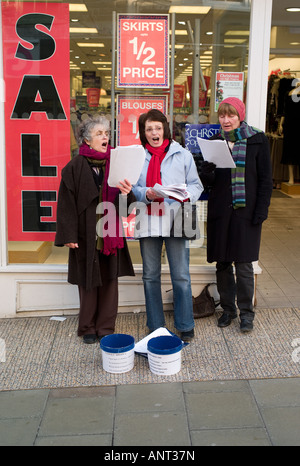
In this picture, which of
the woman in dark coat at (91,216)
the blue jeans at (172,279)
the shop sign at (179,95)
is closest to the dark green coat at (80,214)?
the woman in dark coat at (91,216)

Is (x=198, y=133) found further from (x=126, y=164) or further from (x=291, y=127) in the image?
(x=291, y=127)

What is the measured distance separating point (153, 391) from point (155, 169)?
1556mm

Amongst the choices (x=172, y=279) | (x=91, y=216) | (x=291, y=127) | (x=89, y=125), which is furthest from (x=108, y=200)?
(x=291, y=127)

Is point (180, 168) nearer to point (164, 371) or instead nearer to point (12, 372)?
point (164, 371)

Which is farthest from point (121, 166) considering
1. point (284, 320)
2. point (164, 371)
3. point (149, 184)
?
point (284, 320)

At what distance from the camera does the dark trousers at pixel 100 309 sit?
4.23 metres

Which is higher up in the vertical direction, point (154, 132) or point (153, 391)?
point (154, 132)

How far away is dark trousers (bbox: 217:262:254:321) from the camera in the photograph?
4.33 m

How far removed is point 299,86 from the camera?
33.2ft

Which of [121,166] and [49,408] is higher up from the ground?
[121,166]

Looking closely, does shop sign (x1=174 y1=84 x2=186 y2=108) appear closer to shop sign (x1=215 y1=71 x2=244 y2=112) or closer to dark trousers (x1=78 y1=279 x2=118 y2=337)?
shop sign (x1=215 y1=71 x2=244 y2=112)

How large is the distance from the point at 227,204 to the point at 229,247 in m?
0.34

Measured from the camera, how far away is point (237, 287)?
4.40 metres

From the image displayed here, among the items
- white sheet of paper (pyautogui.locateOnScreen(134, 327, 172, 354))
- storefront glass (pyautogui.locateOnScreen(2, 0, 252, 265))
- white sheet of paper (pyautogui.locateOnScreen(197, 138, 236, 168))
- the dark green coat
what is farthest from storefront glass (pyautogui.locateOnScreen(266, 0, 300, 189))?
white sheet of paper (pyautogui.locateOnScreen(134, 327, 172, 354))
